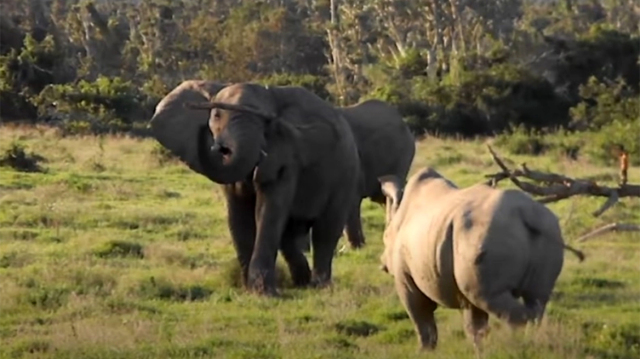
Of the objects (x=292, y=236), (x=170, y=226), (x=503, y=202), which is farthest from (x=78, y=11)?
(x=503, y=202)

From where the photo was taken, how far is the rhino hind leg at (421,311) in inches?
344

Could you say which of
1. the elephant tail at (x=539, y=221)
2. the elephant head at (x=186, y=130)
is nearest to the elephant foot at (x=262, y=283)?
the elephant head at (x=186, y=130)

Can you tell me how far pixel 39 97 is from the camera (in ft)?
123

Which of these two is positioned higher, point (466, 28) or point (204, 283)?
point (204, 283)

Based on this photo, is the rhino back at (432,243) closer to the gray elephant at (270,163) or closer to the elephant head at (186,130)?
the gray elephant at (270,163)

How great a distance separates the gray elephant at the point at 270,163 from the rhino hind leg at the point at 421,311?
9.87 feet

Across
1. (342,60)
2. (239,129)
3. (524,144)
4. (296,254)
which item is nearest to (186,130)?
(239,129)

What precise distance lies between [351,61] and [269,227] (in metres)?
38.3

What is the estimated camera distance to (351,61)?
49875 mm

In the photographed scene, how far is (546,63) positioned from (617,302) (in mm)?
30879

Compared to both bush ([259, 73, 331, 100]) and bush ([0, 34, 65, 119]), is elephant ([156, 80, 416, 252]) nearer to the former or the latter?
bush ([0, 34, 65, 119])

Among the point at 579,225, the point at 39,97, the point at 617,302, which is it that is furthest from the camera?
the point at 39,97

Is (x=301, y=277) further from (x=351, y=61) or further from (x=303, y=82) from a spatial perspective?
(x=351, y=61)

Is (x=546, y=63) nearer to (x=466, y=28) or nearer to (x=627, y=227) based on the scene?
(x=466, y=28)
